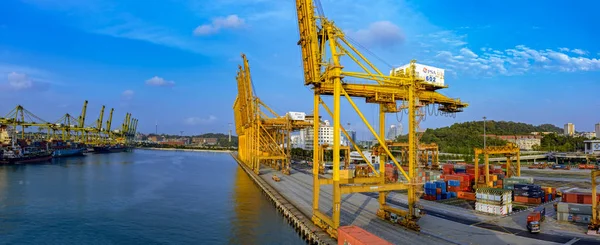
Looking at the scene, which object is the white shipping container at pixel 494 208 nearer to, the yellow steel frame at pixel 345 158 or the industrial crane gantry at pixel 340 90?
the industrial crane gantry at pixel 340 90

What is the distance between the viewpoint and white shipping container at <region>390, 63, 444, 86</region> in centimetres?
2561

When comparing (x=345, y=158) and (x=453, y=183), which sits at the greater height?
(x=345, y=158)

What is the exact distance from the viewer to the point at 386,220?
24.3 meters

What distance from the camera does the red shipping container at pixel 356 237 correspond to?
1530cm

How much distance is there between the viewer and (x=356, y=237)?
16031 millimetres

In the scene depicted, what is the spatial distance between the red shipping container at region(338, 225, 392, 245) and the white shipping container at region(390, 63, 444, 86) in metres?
12.3

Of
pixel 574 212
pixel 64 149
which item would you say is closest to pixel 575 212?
pixel 574 212

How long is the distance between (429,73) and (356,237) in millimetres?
15202

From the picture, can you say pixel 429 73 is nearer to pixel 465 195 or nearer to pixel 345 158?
pixel 465 195

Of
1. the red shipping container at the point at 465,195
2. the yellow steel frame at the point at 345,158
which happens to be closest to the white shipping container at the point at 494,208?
the red shipping container at the point at 465,195

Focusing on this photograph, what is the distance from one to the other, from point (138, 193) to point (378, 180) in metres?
31.8

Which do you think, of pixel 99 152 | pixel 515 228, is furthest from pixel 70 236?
pixel 99 152

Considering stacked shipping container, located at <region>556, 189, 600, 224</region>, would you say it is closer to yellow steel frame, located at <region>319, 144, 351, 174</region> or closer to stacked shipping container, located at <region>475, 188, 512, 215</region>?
stacked shipping container, located at <region>475, 188, 512, 215</region>

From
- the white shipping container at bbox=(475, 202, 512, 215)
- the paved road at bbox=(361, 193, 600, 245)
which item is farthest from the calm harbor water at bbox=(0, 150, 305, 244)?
the white shipping container at bbox=(475, 202, 512, 215)
